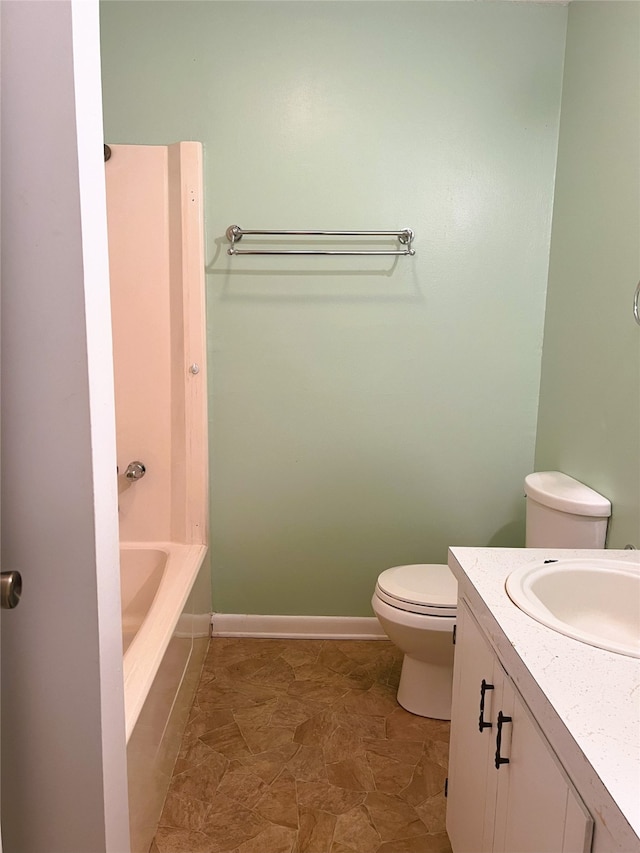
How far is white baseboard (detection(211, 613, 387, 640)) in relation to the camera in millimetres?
2623

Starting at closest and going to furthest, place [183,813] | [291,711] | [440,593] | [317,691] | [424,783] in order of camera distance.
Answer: [183,813]
[424,783]
[440,593]
[291,711]
[317,691]

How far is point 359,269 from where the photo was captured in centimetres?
240

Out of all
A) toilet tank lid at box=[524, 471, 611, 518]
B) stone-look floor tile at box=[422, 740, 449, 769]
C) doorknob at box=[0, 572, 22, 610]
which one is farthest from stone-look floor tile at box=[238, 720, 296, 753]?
doorknob at box=[0, 572, 22, 610]

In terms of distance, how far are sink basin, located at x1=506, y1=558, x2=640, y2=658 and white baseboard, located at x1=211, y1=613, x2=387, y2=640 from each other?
56.2 inches

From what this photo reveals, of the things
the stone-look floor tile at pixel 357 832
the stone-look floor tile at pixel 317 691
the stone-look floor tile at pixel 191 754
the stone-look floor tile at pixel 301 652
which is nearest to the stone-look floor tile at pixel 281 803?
the stone-look floor tile at pixel 357 832

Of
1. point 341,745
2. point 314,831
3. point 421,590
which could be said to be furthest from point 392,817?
point 421,590

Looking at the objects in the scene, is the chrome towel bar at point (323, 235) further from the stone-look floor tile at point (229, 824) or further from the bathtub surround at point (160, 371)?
the stone-look floor tile at point (229, 824)

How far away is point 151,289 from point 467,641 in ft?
5.82

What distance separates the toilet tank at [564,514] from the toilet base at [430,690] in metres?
0.54

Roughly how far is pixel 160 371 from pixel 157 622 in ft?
3.46

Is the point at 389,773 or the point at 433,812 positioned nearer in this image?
Result: the point at 433,812

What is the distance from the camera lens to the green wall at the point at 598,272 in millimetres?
1731

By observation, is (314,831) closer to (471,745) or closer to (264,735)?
(264,735)

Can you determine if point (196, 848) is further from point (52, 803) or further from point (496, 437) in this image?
point (496, 437)
